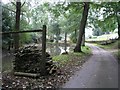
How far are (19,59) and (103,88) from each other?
4679 mm

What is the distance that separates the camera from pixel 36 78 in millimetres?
10844

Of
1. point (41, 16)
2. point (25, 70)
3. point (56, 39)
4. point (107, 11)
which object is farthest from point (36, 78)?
point (56, 39)

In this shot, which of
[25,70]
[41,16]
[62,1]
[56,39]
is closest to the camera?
[25,70]

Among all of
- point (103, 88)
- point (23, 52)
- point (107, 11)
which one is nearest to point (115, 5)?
point (107, 11)

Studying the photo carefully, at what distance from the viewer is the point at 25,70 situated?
11.8 meters

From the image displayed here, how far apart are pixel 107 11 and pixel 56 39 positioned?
47.0 meters

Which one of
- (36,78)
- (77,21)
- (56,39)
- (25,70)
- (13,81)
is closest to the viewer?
(13,81)

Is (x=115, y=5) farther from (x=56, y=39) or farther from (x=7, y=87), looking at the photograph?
(x=56, y=39)

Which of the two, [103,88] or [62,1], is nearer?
[103,88]

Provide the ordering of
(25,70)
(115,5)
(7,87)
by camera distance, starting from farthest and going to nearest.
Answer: (115,5) < (25,70) < (7,87)

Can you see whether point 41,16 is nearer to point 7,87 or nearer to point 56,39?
point 56,39

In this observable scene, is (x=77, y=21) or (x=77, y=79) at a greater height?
(x=77, y=21)

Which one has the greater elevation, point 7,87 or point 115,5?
point 115,5

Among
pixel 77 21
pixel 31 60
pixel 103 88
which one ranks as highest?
pixel 77 21
